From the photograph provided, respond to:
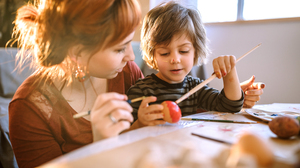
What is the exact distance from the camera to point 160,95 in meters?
1.05

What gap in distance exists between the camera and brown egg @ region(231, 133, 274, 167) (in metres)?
0.40

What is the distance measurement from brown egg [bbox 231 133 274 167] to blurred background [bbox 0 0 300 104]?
1939mm

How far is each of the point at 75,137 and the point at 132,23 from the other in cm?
52

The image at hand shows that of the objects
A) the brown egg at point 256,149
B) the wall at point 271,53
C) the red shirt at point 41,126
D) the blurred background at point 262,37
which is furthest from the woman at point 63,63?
the wall at point 271,53

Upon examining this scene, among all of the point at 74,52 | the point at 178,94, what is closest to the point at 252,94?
the point at 178,94

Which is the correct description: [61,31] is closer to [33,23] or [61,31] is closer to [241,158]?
[33,23]

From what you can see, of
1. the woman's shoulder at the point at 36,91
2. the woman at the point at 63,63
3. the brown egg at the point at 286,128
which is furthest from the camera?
the woman's shoulder at the point at 36,91

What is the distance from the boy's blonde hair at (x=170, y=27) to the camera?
0.99 metres

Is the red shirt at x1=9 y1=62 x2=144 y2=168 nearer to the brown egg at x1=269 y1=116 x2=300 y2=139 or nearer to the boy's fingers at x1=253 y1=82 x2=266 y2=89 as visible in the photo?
the brown egg at x1=269 y1=116 x2=300 y2=139

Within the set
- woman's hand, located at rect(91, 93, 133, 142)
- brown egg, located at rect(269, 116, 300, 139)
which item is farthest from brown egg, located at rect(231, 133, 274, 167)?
woman's hand, located at rect(91, 93, 133, 142)

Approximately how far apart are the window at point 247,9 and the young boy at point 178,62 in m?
1.79

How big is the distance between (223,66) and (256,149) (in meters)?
0.55

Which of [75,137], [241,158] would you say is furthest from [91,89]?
[241,158]

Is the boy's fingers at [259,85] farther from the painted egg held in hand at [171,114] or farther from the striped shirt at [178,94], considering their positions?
the painted egg held in hand at [171,114]
